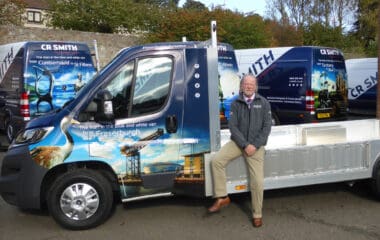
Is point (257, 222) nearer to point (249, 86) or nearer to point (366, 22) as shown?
point (249, 86)

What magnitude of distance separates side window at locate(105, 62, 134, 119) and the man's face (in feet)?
4.25

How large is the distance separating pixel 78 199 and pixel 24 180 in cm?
63

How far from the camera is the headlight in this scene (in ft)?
17.2

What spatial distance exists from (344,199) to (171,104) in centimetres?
284

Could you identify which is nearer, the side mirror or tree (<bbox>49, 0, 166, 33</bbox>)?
the side mirror

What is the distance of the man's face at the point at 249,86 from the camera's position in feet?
17.5

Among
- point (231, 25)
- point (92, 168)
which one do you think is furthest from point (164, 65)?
point (231, 25)

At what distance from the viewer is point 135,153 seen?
536cm

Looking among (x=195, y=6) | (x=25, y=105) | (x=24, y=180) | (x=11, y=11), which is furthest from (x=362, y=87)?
(x=195, y=6)

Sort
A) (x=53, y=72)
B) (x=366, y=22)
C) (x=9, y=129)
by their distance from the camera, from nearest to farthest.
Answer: (x=53, y=72)
(x=9, y=129)
(x=366, y=22)

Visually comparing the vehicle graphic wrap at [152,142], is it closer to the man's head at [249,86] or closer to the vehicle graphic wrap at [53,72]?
the man's head at [249,86]

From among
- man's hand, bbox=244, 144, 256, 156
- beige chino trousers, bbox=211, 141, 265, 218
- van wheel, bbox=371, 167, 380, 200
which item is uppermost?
man's hand, bbox=244, 144, 256, 156

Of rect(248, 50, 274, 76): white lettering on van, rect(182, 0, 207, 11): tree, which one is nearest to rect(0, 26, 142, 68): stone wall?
rect(182, 0, 207, 11): tree

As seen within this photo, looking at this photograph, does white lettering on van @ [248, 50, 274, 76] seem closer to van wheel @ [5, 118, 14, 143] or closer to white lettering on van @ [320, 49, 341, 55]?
white lettering on van @ [320, 49, 341, 55]
